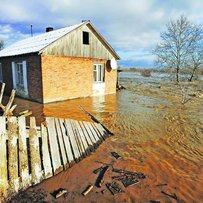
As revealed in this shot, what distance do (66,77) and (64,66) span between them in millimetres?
781

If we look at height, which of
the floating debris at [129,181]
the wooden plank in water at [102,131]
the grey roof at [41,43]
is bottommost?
the floating debris at [129,181]

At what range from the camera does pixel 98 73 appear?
1561 centimetres

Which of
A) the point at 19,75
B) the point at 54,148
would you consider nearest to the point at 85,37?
the point at 19,75

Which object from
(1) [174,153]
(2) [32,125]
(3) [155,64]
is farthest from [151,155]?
(3) [155,64]

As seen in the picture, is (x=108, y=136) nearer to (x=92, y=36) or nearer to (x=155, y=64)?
(x=92, y=36)

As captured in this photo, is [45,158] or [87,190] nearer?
[87,190]

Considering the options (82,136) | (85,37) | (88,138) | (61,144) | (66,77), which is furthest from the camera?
(85,37)

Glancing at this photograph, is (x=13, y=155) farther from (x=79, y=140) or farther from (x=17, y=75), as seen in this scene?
(x=17, y=75)

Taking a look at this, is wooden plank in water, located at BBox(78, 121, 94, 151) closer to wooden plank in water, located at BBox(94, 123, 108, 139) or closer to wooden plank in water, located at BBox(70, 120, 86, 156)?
wooden plank in water, located at BBox(70, 120, 86, 156)

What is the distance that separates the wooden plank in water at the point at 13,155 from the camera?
372 centimetres

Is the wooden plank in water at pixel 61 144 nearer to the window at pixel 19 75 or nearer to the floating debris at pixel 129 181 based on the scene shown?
the floating debris at pixel 129 181

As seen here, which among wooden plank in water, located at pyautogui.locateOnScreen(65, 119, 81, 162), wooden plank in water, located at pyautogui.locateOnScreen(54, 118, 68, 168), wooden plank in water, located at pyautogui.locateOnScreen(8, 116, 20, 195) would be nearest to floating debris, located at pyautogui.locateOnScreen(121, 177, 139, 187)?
wooden plank in water, located at pyautogui.locateOnScreen(65, 119, 81, 162)

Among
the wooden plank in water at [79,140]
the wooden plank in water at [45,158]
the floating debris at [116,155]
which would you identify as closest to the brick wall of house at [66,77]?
the wooden plank in water at [79,140]

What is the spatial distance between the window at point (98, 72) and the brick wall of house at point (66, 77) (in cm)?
44
